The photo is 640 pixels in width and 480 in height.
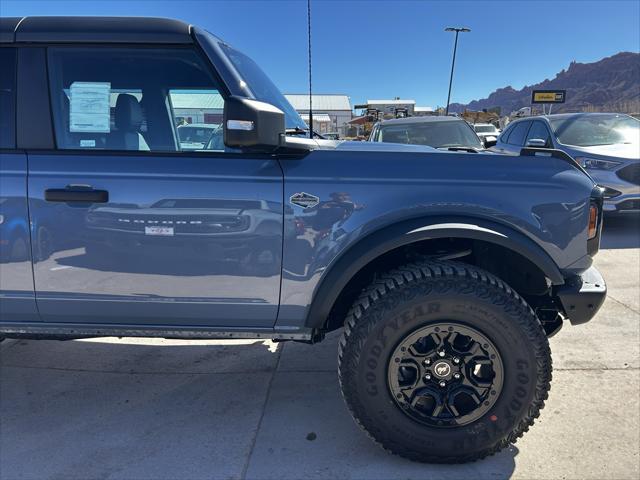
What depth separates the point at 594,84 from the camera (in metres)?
130

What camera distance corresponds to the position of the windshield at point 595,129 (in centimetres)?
743

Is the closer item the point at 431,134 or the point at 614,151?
the point at 614,151

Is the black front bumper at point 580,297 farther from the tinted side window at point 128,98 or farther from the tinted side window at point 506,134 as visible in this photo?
the tinted side window at point 506,134

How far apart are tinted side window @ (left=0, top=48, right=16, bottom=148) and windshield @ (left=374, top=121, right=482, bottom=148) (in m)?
5.48

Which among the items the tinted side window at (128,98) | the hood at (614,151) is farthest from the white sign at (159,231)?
the hood at (614,151)

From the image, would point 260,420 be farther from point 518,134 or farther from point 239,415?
point 518,134

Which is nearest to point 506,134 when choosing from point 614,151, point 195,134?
point 614,151

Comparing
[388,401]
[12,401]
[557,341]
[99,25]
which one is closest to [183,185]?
[99,25]

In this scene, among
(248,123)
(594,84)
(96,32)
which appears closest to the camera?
(248,123)

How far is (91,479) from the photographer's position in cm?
220

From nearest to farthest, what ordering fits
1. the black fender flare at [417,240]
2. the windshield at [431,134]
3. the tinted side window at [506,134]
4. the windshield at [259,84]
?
the black fender flare at [417,240]
the windshield at [259,84]
the windshield at [431,134]
the tinted side window at [506,134]

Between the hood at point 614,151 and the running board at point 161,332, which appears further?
the hood at point 614,151

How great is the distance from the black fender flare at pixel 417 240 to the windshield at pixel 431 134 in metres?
4.91

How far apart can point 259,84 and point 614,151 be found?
640 centimetres
